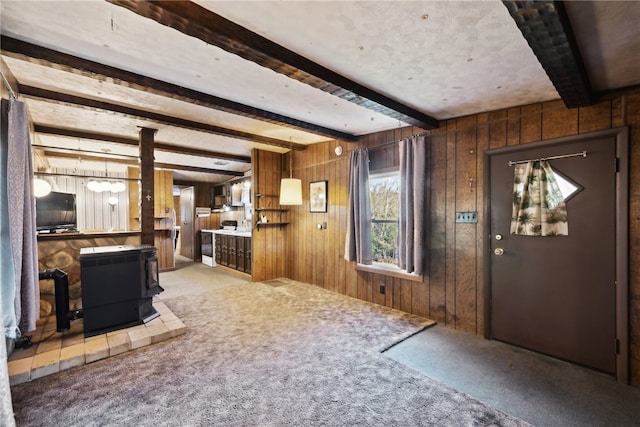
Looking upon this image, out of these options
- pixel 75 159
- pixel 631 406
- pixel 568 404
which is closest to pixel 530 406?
pixel 568 404

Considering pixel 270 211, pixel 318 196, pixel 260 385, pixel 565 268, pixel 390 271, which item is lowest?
pixel 260 385

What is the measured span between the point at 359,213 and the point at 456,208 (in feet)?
4.11

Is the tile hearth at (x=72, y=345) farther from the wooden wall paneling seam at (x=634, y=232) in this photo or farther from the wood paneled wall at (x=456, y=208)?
the wooden wall paneling seam at (x=634, y=232)

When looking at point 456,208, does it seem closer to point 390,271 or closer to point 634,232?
point 390,271

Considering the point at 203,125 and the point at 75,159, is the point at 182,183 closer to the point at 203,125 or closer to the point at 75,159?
the point at 75,159

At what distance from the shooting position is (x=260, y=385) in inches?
82.4

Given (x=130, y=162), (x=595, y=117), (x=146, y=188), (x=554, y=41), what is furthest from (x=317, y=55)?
(x=130, y=162)

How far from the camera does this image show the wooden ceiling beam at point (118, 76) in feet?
6.07

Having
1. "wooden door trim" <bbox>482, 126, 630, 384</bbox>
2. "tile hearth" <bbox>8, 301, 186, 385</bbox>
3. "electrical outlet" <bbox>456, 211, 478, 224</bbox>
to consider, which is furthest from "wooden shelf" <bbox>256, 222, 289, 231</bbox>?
"wooden door trim" <bbox>482, 126, 630, 384</bbox>

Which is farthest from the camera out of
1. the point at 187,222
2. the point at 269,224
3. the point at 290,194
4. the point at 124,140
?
the point at 187,222

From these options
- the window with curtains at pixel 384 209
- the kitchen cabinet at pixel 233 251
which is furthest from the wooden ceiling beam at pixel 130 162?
the window with curtains at pixel 384 209

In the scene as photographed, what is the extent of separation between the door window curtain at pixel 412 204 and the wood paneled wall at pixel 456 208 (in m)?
0.17

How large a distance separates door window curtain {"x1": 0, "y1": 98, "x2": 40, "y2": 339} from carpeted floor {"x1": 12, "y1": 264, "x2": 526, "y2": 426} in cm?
60

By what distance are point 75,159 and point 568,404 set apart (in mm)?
8367
